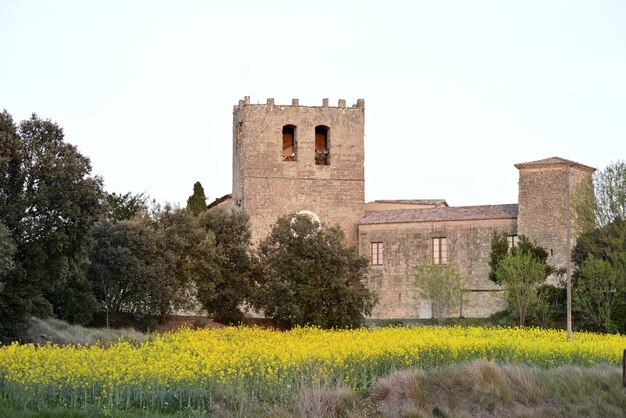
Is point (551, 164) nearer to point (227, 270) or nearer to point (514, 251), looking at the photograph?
point (514, 251)

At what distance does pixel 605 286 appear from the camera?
146ft

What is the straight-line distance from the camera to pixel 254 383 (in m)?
23.7

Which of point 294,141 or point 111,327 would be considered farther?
point 294,141

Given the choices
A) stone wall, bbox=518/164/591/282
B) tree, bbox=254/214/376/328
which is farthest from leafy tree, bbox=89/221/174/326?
stone wall, bbox=518/164/591/282

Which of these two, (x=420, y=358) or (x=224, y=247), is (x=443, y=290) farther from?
(x=420, y=358)

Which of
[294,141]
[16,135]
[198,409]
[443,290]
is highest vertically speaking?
[294,141]

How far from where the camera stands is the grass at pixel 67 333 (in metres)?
36.1

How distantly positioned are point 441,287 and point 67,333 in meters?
19.5

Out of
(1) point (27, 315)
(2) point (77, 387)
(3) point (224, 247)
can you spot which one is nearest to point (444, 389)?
(2) point (77, 387)

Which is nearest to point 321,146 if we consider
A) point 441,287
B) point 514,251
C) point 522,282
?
point 441,287

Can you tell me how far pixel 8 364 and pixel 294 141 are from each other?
3772 cm

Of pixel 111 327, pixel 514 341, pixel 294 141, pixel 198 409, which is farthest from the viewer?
pixel 294 141

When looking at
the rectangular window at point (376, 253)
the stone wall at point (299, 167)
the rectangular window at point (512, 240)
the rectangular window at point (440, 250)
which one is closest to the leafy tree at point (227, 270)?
the stone wall at point (299, 167)

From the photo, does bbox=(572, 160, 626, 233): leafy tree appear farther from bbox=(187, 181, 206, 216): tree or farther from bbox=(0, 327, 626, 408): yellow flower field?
bbox=(187, 181, 206, 216): tree
